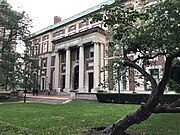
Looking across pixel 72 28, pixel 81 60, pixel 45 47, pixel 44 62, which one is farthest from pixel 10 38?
pixel 45 47

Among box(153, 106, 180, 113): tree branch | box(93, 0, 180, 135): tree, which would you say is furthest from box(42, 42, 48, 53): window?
box(153, 106, 180, 113): tree branch

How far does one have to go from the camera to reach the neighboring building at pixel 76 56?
32.3 meters

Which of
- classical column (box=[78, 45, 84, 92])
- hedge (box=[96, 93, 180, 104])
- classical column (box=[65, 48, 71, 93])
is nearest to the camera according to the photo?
hedge (box=[96, 93, 180, 104])

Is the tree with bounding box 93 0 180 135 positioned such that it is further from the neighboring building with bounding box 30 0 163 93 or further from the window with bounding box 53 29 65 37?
the window with bounding box 53 29 65 37

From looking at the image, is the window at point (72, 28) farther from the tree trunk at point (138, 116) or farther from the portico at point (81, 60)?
the tree trunk at point (138, 116)

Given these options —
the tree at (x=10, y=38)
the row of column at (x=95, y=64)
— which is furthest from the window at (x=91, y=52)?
the tree at (x=10, y=38)

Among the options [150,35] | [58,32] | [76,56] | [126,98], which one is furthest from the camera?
[58,32]

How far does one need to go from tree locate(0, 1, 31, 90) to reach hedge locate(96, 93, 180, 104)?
34.9 ft

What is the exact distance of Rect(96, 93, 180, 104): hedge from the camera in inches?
794

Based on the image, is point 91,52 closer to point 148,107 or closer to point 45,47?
point 45,47

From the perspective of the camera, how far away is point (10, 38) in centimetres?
2784

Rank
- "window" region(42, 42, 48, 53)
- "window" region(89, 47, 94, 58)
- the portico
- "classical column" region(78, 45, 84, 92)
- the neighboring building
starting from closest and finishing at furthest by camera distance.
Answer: the neighboring building
the portico
"classical column" region(78, 45, 84, 92)
"window" region(89, 47, 94, 58)
"window" region(42, 42, 48, 53)

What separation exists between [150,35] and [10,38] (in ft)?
80.3

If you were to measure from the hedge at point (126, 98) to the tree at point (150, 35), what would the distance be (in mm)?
13707
